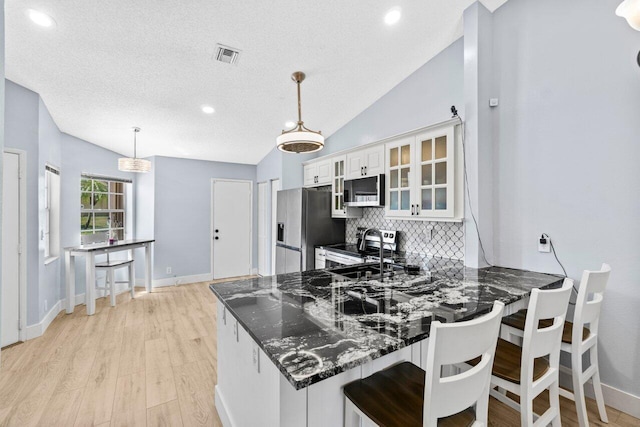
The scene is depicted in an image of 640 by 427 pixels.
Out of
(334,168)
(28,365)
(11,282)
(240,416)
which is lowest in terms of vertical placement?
(28,365)

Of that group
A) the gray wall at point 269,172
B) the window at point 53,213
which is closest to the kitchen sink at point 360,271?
the gray wall at point 269,172

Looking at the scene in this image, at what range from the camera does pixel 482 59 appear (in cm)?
263

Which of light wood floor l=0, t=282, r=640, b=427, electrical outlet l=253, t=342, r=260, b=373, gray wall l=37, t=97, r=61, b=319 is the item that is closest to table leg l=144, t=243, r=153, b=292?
light wood floor l=0, t=282, r=640, b=427

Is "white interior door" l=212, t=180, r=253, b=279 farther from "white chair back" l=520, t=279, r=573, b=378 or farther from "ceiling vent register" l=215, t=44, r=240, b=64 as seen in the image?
"white chair back" l=520, t=279, r=573, b=378

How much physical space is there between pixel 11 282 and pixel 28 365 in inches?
39.6

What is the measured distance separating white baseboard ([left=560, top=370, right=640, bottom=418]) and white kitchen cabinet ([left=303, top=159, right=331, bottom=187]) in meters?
3.48

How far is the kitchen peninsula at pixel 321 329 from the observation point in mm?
1069

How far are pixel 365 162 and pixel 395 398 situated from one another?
296cm

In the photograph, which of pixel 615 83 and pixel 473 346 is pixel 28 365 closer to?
pixel 473 346

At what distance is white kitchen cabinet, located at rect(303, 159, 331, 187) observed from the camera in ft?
14.6

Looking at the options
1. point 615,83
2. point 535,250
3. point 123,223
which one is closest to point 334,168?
point 535,250

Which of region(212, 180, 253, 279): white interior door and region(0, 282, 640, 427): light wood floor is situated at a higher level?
region(212, 180, 253, 279): white interior door

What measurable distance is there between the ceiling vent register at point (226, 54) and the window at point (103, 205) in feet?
11.8

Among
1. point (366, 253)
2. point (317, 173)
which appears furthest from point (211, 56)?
point (366, 253)
